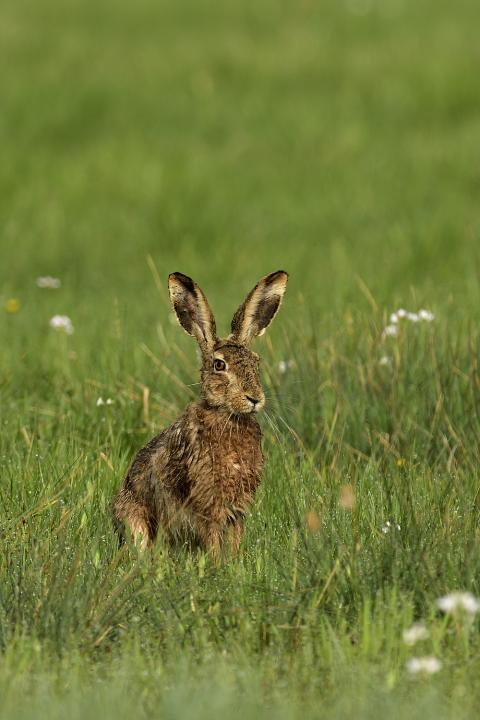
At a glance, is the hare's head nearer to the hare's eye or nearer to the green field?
the hare's eye

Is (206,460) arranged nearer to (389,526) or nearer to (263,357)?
(389,526)

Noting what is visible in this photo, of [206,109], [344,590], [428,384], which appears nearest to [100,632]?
[344,590]

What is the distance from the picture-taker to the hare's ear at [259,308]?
5.22m

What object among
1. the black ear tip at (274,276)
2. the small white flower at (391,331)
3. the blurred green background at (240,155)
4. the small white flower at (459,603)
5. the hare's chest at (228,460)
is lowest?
the small white flower at (459,603)

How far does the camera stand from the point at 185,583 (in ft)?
14.1

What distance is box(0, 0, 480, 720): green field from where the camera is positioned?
386cm

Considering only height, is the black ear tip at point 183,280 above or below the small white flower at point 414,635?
above

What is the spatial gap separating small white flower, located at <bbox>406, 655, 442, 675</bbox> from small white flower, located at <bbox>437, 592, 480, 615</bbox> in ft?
0.57

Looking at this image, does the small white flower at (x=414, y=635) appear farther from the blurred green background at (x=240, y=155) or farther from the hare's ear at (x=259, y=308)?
the blurred green background at (x=240, y=155)

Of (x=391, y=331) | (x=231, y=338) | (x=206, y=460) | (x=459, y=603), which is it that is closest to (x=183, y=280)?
(x=231, y=338)

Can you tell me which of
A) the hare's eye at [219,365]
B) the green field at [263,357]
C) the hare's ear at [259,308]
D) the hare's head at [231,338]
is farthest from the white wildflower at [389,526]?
the hare's ear at [259,308]

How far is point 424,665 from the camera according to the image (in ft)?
11.8

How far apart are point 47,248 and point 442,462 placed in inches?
255

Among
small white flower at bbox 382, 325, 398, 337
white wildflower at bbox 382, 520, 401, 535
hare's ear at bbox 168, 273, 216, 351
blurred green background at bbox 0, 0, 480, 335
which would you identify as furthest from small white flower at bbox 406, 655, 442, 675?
blurred green background at bbox 0, 0, 480, 335
